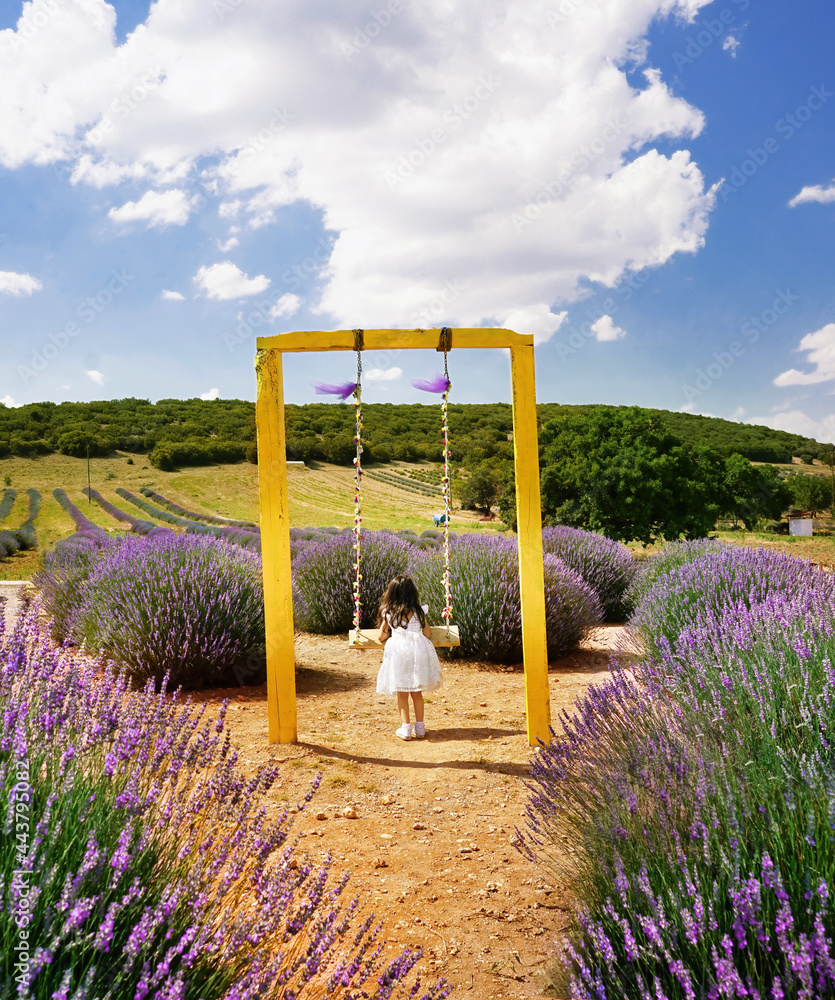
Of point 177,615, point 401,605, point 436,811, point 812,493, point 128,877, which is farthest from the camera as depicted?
point 812,493

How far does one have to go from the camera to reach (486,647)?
6.63 meters

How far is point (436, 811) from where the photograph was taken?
3.33 metres

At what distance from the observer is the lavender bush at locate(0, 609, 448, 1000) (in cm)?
112

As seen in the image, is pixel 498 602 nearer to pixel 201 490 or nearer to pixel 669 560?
pixel 669 560

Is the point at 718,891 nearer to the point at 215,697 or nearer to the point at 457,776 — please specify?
the point at 457,776

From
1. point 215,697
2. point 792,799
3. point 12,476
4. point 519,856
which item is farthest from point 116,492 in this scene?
point 792,799

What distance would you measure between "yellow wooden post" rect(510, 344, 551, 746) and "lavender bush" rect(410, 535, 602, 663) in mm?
2167

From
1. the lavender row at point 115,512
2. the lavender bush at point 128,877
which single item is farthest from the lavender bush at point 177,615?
the lavender row at point 115,512

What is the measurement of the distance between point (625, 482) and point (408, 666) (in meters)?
9.73

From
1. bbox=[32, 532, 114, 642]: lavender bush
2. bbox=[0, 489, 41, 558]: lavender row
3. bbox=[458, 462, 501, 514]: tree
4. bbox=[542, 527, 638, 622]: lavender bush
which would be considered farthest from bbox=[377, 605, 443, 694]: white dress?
bbox=[458, 462, 501, 514]: tree

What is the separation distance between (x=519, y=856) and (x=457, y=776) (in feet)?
3.12

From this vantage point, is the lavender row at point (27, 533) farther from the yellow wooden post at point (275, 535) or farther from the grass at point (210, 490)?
the yellow wooden post at point (275, 535)

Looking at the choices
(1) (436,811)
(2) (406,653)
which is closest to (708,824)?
(1) (436,811)

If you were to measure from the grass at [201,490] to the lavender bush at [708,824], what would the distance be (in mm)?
13539
